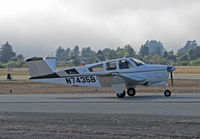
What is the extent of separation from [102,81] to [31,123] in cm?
1020

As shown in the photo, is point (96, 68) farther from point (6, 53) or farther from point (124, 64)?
point (6, 53)

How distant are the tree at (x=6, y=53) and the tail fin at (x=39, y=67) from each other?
170m

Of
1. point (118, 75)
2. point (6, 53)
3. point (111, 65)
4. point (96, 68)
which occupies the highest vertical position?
point (6, 53)

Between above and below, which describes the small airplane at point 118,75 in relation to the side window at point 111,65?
below

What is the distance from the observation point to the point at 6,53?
192000 mm

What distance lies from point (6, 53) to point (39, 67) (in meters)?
176

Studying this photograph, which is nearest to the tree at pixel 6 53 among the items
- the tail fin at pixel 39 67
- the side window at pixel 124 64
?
the tail fin at pixel 39 67

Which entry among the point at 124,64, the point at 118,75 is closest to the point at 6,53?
the point at 124,64

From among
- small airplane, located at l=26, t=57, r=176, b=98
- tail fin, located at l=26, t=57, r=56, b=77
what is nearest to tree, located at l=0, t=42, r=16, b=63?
tail fin, located at l=26, t=57, r=56, b=77

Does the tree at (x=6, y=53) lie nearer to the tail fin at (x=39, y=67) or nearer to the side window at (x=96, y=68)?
the tail fin at (x=39, y=67)

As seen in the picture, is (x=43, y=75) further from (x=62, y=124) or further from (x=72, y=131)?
(x=72, y=131)

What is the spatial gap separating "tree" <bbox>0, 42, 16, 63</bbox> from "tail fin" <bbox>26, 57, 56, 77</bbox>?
170462 mm

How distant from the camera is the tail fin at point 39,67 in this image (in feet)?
74.2

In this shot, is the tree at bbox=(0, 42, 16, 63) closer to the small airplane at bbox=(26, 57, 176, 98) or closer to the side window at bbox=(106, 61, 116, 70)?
the small airplane at bbox=(26, 57, 176, 98)
